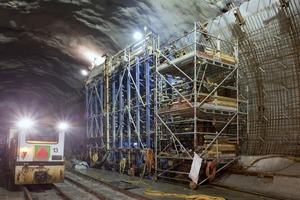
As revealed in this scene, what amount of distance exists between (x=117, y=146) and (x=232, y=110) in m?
7.76

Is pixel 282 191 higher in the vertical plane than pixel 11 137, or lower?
lower

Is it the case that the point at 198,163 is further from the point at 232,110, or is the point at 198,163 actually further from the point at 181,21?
the point at 181,21

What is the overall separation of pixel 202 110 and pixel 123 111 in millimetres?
6287

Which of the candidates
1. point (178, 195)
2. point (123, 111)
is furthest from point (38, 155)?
point (123, 111)

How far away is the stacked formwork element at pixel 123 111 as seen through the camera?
13586 millimetres

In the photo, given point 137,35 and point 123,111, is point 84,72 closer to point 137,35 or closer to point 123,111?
point 123,111

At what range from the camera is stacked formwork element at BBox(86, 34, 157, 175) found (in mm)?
13586

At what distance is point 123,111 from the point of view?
51.0ft

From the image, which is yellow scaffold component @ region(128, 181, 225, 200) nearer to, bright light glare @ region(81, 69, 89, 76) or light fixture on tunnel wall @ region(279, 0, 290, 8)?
light fixture on tunnel wall @ region(279, 0, 290, 8)

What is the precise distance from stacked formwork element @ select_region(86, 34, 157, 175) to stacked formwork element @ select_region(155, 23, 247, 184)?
72cm

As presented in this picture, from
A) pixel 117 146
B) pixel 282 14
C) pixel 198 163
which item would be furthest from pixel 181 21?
pixel 117 146

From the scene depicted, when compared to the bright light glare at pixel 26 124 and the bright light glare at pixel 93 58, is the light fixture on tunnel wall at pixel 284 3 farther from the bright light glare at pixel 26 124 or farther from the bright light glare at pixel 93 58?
the bright light glare at pixel 93 58

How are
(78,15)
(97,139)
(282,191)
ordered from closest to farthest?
(282,191), (78,15), (97,139)

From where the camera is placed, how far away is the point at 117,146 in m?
16.4
